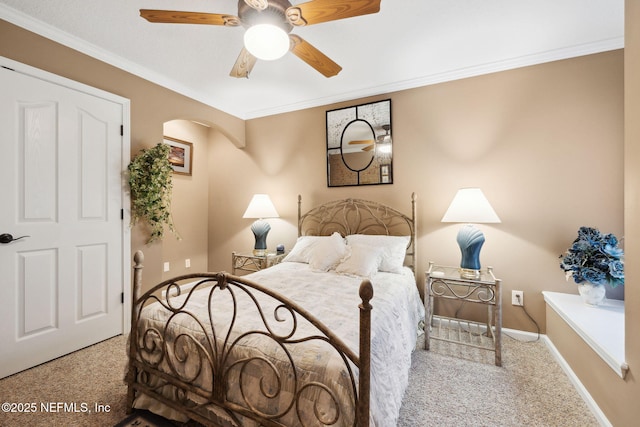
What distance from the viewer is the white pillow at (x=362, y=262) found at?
Result: 2.40 meters

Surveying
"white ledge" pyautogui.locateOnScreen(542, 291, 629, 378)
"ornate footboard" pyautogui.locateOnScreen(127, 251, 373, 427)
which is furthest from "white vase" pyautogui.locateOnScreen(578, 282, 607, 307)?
"ornate footboard" pyautogui.locateOnScreen(127, 251, 373, 427)

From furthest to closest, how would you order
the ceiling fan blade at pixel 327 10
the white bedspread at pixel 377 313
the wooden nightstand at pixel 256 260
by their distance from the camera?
the wooden nightstand at pixel 256 260 → the ceiling fan blade at pixel 327 10 → the white bedspread at pixel 377 313

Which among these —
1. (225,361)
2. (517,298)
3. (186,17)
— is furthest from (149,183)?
(517,298)

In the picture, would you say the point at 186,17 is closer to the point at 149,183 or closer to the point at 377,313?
the point at 149,183

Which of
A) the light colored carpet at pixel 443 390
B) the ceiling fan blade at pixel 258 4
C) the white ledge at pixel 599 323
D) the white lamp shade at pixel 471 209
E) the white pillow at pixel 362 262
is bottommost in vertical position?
the light colored carpet at pixel 443 390

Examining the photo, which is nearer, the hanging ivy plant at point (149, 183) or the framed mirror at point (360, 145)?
the hanging ivy plant at point (149, 183)

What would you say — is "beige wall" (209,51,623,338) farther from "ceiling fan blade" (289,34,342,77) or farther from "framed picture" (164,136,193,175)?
"framed picture" (164,136,193,175)

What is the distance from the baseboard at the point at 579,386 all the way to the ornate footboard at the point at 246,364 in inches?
62.8

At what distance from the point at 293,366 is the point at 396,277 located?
1514 millimetres

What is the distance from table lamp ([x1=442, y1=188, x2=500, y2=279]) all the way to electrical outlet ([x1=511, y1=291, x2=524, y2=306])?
22.1 inches

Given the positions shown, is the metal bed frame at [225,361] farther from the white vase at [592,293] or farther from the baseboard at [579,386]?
the white vase at [592,293]

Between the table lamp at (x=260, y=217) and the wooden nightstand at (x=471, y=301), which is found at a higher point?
the table lamp at (x=260, y=217)

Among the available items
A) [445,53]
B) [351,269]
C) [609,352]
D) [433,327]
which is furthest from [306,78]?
[609,352]

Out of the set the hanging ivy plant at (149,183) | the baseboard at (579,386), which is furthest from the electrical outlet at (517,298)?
the hanging ivy plant at (149,183)
